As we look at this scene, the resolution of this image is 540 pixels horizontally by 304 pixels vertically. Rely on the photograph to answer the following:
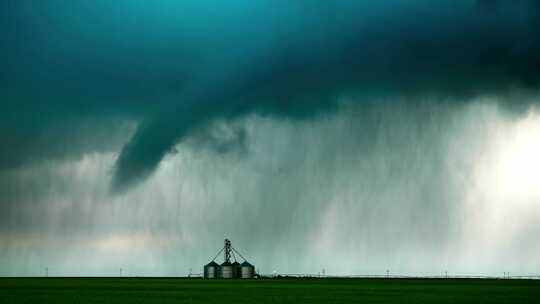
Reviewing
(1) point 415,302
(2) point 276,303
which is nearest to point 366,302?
(1) point 415,302

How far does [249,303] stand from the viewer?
6075 centimetres

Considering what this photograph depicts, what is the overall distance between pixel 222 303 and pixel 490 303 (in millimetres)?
25065

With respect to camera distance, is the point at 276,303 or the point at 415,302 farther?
the point at 415,302

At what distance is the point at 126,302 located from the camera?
2470 inches

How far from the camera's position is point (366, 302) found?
2569 inches

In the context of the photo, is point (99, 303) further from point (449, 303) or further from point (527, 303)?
point (527, 303)

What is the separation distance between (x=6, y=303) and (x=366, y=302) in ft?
111

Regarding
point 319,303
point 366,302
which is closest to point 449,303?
point 366,302

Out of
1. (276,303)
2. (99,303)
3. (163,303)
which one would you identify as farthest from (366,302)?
(99,303)

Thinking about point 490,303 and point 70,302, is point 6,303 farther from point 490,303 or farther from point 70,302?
point 490,303

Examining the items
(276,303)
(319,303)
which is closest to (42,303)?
(276,303)

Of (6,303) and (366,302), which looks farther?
(366,302)

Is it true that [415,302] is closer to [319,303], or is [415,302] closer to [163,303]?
[319,303]

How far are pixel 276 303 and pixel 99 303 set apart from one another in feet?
54.8
